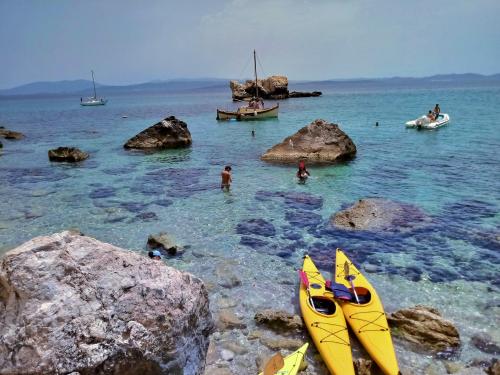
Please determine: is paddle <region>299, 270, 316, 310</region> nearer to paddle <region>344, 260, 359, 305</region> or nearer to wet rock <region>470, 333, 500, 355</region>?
paddle <region>344, 260, 359, 305</region>

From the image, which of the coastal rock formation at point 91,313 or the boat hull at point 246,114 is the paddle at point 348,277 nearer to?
the coastal rock formation at point 91,313

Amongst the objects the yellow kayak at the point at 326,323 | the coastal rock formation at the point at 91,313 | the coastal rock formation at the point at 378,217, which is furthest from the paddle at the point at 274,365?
the coastal rock formation at the point at 378,217

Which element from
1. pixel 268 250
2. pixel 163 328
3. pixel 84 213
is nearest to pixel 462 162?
pixel 268 250

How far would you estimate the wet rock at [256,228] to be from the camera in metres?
15.6

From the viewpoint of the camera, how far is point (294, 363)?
779 centimetres

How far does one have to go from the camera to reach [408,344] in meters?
8.96

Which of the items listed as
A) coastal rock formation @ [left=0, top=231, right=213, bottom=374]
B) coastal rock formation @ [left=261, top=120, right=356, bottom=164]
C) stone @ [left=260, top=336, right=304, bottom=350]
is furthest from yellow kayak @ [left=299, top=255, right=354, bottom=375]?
coastal rock formation @ [left=261, top=120, right=356, bottom=164]

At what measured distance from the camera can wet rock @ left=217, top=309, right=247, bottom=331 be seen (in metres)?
9.82

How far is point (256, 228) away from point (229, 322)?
640 cm

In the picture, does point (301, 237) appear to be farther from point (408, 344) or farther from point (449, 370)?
point (449, 370)

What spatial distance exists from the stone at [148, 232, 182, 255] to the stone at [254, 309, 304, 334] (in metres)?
4.87

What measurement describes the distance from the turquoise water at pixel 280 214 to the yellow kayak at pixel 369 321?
0.50m

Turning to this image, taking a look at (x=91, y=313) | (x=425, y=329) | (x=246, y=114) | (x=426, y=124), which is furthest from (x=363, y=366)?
(x=246, y=114)

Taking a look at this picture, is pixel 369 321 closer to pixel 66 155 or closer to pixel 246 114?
pixel 66 155
